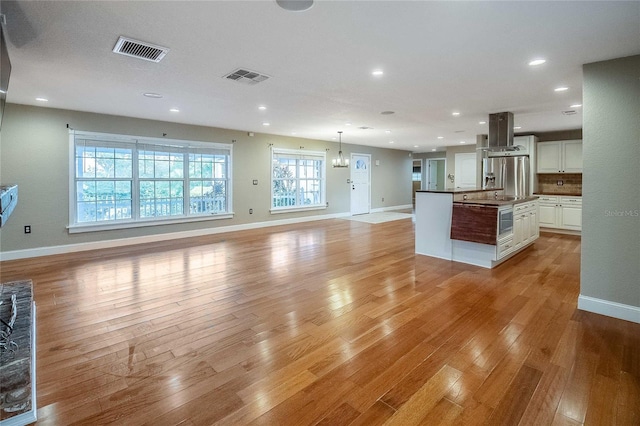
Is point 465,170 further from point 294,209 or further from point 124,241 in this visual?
point 124,241

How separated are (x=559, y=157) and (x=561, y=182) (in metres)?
0.70

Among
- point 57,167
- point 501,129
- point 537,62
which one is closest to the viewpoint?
point 537,62

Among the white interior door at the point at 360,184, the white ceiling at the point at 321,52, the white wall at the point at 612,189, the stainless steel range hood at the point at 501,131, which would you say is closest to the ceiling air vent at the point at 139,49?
the white ceiling at the point at 321,52

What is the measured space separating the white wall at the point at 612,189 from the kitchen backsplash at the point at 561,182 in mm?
5220

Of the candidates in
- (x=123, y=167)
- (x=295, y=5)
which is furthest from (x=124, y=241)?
(x=295, y=5)

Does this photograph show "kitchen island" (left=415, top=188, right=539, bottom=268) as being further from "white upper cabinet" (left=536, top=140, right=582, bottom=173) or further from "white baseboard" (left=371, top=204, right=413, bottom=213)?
"white baseboard" (left=371, top=204, right=413, bottom=213)

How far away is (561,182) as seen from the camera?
7.63m

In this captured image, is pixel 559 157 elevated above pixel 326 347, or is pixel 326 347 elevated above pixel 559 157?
pixel 559 157

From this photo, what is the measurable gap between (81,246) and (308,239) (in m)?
4.09

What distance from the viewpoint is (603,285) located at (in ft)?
10.0

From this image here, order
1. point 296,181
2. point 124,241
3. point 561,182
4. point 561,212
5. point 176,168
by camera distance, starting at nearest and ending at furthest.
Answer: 1. point 124,241
2. point 176,168
3. point 561,212
4. point 561,182
5. point 296,181

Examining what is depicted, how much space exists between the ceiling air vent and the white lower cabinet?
24.9 ft

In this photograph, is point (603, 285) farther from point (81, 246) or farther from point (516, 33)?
point (81, 246)

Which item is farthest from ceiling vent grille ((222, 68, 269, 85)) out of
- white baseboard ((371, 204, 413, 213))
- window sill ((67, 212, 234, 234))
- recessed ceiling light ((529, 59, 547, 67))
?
white baseboard ((371, 204, 413, 213))
